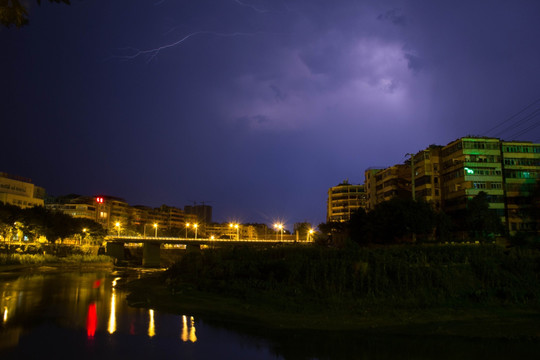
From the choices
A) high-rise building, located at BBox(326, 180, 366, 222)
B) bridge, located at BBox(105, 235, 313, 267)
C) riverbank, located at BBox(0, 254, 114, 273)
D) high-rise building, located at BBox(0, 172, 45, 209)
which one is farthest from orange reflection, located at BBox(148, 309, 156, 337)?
high-rise building, located at BBox(326, 180, 366, 222)

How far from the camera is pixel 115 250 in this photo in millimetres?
108250

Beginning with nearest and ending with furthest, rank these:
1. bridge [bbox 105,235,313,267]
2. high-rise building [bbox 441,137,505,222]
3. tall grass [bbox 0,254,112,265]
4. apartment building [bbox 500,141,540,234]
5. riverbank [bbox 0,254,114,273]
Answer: riverbank [bbox 0,254,114,273] → tall grass [bbox 0,254,112,265] → apartment building [bbox 500,141,540,234] → high-rise building [bbox 441,137,505,222] → bridge [bbox 105,235,313,267]

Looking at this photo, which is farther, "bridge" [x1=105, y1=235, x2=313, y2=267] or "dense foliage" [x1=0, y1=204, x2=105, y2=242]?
"bridge" [x1=105, y1=235, x2=313, y2=267]

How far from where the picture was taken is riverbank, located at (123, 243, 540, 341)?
77.6 ft

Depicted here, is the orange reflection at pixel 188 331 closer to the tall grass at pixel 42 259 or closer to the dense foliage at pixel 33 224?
the tall grass at pixel 42 259

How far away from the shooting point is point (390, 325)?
2306 cm

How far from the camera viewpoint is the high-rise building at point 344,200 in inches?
5896

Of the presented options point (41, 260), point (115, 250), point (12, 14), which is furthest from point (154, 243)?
point (12, 14)

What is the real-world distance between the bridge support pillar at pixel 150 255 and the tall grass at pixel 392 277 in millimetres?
67902

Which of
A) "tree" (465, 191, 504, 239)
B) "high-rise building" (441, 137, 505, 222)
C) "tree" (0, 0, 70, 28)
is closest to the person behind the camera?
"tree" (0, 0, 70, 28)

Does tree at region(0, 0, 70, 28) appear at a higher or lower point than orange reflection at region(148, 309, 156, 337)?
higher

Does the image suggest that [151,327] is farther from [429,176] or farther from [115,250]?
[115,250]

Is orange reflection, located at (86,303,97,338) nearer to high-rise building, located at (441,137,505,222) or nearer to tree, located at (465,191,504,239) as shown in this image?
tree, located at (465,191,504,239)

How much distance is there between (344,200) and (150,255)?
79439 mm
